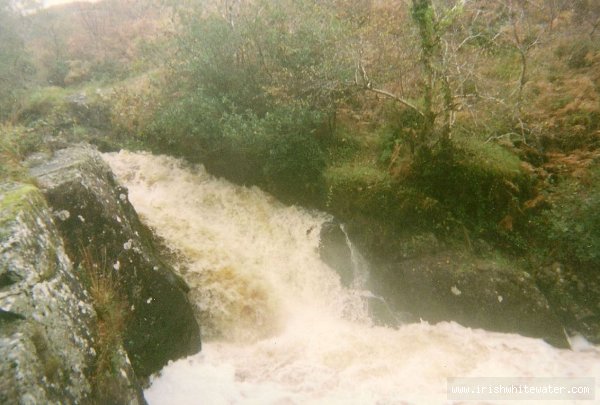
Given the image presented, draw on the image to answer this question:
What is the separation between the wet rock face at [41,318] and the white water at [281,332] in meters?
1.95

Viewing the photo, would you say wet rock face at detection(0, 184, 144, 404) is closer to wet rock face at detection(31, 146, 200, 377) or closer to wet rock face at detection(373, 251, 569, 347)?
wet rock face at detection(31, 146, 200, 377)

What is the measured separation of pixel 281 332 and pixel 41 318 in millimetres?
4475

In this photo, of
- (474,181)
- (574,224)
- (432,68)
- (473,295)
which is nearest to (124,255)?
(473,295)

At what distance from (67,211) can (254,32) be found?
6.88 metres

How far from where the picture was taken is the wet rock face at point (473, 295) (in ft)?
24.5

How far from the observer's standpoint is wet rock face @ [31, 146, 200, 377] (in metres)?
6.28

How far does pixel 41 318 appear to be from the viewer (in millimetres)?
4422

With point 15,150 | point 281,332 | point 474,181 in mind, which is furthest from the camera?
point 474,181

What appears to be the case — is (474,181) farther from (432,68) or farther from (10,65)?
(10,65)

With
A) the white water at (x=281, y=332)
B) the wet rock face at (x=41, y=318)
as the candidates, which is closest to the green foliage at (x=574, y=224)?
the white water at (x=281, y=332)

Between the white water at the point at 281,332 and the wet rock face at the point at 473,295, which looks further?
the wet rock face at the point at 473,295

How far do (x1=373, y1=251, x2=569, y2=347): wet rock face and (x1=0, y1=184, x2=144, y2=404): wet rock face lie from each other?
5.26m

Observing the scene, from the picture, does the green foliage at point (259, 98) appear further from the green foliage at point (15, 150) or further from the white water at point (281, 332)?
the green foliage at point (15, 150)

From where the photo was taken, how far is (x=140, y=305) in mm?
6719
